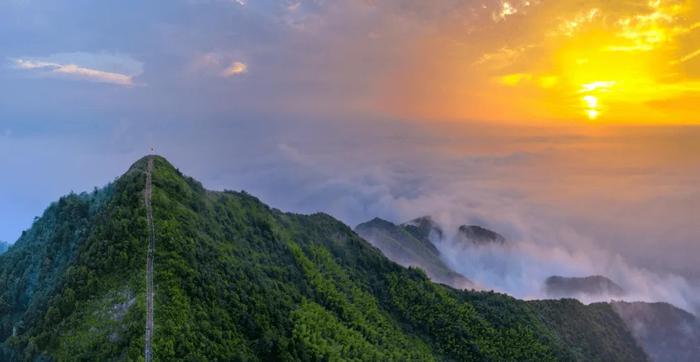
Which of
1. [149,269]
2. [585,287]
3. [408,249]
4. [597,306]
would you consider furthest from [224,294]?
[585,287]

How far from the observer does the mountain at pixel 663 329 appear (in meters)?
140

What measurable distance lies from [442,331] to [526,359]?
52.5ft

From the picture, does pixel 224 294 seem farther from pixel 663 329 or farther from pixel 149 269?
pixel 663 329

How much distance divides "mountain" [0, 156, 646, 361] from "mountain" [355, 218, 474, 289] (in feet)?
169

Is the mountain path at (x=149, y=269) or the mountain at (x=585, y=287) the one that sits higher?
the mountain path at (x=149, y=269)

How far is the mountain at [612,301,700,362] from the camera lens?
140 meters

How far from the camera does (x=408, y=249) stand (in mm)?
171125

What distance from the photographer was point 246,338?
53.4 m

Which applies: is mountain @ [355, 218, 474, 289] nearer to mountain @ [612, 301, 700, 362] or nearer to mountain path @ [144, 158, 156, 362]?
mountain @ [612, 301, 700, 362]

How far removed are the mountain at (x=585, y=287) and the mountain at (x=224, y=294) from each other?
259ft

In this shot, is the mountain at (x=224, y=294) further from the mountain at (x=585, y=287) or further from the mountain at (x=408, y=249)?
the mountain at (x=585, y=287)

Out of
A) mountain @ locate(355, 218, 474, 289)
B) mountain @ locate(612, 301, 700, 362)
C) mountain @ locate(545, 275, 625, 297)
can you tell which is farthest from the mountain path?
mountain @ locate(545, 275, 625, 297)

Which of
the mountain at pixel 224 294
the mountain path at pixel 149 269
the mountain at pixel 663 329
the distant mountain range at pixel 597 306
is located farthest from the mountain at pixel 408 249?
the mountain path at pixel 149 269

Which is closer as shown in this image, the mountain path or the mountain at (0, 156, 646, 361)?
the mountain path
